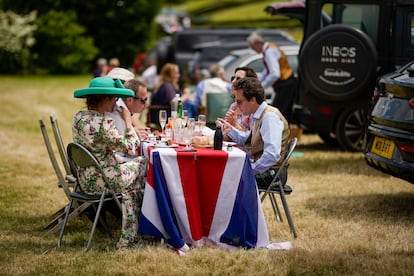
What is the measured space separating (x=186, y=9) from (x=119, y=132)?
235 feet

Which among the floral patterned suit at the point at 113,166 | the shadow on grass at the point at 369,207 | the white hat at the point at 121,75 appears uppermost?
the white hat at the point at 121,75

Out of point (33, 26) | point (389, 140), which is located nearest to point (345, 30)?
point (389, 140)

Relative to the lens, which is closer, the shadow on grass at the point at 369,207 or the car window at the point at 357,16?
the shadow on grass at the point at 369,207

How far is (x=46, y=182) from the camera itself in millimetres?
10750

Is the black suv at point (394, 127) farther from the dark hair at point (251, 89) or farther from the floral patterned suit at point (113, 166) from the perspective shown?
the floral patterned suit at point (113, 166)

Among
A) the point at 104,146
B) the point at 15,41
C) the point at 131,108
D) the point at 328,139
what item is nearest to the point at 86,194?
the point at 104,146

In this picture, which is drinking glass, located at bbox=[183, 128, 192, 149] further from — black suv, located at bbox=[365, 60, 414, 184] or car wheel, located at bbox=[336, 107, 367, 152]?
car wheel, located at bbox=[336, 107, 367, 152]

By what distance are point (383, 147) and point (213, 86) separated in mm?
5215

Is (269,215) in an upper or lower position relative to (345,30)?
lower

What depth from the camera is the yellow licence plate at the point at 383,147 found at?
829 cm

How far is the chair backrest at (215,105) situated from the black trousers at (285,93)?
4.73ft

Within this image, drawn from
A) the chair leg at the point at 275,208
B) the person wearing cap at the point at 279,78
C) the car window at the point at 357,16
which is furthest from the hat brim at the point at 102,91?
the person wearing cap at the point at 279,78

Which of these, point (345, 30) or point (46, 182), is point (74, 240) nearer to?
point (46, 182)

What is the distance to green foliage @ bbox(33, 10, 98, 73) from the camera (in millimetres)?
37594
